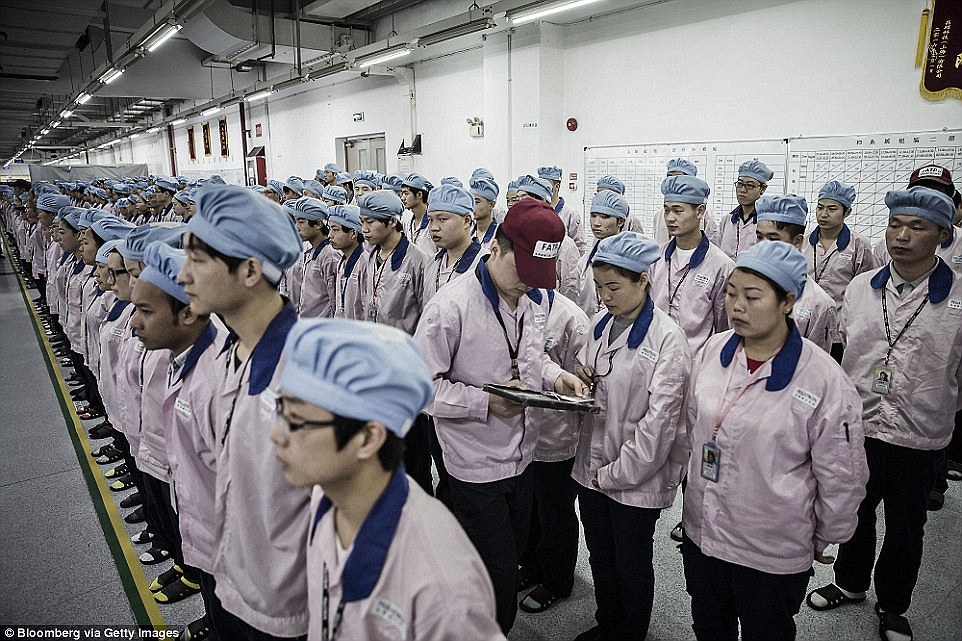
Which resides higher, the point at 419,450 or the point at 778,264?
the point at 778,264

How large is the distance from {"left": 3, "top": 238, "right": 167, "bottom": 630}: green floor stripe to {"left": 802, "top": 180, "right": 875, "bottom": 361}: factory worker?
15.9 feet

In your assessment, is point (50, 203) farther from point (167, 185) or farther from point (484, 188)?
point (484, 188)

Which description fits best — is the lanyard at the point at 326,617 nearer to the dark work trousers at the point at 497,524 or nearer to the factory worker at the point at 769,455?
the dark work trousers at the point at 497,524

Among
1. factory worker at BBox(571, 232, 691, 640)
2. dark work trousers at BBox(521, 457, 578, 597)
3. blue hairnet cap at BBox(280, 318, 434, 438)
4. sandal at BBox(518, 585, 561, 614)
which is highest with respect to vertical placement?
blue hairnet cap at BBox(280, 318, 434, 438)

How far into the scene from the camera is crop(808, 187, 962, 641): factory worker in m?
2.51

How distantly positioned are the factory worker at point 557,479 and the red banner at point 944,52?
14.8 ft

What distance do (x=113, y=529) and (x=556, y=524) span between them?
2722 millimetres

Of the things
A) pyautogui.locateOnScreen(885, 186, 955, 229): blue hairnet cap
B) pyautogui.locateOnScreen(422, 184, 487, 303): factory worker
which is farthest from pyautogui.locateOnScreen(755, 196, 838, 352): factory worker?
pyautogui.locateOnScreen(422, 184, 487, 303): factory worker

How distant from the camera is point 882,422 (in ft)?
8.43

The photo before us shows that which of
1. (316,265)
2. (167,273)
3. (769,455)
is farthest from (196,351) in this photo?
(316,265)

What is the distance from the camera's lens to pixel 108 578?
3078 mm

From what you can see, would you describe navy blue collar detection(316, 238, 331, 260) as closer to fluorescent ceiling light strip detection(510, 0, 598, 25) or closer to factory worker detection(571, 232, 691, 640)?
fluorescent ceiling light strip detection(510, 0, 598, 25)

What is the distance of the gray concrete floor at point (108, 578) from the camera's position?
2.66 metres

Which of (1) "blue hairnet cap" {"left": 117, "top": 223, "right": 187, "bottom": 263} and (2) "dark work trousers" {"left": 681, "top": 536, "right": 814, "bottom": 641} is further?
(1) "blue hairnet cap" {"left": 117, "top": 223, "right": 187, "bottom": 263}
